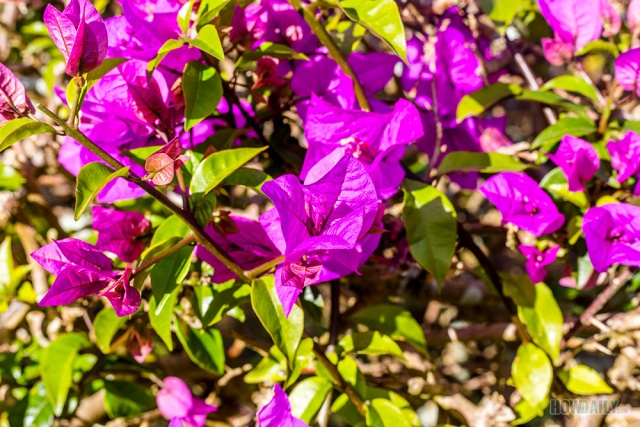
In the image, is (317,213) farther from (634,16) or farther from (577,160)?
(634,16)

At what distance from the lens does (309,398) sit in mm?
727

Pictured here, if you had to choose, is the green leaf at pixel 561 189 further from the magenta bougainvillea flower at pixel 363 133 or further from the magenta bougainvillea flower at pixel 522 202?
the magenta bougainvillea flower at pixel 363 133

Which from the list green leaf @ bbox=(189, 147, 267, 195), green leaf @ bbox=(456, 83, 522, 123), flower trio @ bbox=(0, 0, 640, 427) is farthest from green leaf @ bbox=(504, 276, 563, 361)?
green leaf @ bbox=(189, 147, 267, 195)

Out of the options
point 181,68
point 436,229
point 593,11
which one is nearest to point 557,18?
point 593,11

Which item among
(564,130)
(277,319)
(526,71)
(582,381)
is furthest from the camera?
(526,71)

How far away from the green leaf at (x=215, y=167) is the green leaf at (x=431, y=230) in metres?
0.20

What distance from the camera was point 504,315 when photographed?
1361mm

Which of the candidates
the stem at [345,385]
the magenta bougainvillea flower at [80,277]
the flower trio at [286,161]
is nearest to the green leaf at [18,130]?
the flower trio at [286,161]

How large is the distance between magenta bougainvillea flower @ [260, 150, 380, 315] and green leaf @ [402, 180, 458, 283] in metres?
0.15

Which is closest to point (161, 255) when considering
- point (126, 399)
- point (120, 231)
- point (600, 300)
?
point (120, 231)

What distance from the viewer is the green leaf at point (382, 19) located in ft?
1.99

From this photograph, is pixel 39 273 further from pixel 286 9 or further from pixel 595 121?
pixel 595 121

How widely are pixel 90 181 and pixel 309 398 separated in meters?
0.34

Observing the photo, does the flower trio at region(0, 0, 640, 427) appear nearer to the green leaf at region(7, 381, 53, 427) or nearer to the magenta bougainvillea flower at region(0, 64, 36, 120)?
the magenta bougainvillea flower at region(0, 64, 36, 120)
